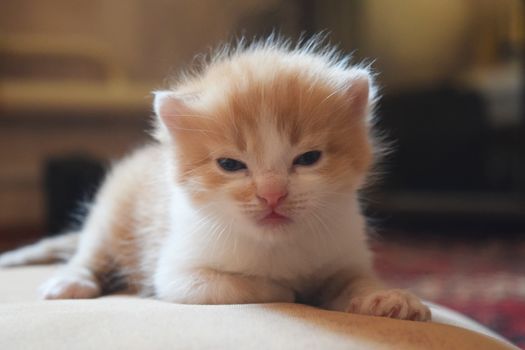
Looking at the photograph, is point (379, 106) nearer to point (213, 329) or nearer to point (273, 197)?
point (273, 197)

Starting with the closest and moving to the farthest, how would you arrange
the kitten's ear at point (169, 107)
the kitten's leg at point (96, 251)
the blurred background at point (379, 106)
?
1. the kitten's ear at point (169, 107)
2. the kitten's leg at point (96, 251)
3. the blurred background at point (379, 106)

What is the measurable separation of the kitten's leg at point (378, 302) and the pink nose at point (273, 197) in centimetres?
20

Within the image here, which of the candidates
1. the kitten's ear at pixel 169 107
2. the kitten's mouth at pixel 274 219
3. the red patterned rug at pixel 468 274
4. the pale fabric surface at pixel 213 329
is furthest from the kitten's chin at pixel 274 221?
the red patterned rug at pixel 468 274

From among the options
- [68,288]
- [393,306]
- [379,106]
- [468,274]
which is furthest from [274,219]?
[379,106]

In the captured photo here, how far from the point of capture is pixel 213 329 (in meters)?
0.84

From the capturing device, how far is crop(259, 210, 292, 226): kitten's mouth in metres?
0.96

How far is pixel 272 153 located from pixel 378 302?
0.89 ft

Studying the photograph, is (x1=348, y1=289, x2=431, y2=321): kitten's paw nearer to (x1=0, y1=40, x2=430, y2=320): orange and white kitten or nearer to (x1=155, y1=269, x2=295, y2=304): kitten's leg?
(x1=0, y1=40, x2=430, y2=320): orange and white kitten

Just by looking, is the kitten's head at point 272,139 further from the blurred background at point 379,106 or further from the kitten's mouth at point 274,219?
the blurred background at point 379,106

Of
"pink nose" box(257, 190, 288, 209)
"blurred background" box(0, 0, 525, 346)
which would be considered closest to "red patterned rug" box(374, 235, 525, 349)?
"blurred background" box(0, 0, 525, 346)

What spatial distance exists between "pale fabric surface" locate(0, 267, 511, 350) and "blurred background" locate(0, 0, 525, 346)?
1.93 metres

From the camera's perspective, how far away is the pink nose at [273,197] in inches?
37.0

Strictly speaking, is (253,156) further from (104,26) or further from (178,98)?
(104,26)

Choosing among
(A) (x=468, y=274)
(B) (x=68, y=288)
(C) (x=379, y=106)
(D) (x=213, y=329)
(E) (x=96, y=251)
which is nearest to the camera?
(D) (x=213, y=329)
